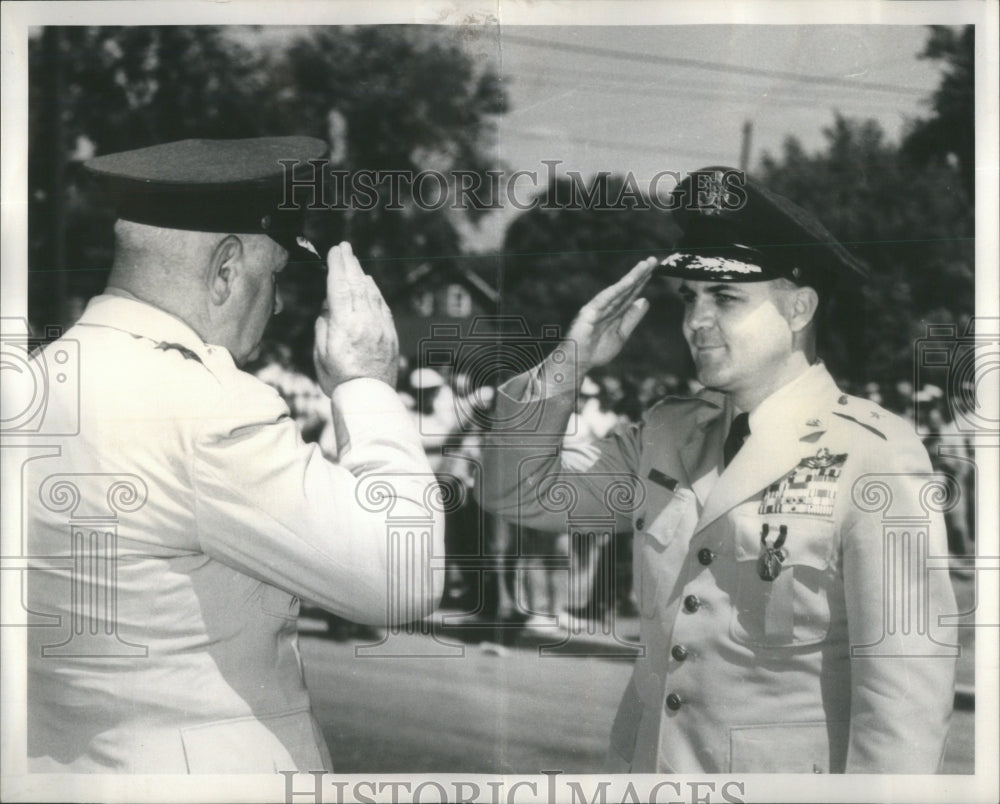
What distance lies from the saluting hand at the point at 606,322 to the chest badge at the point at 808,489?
75cm

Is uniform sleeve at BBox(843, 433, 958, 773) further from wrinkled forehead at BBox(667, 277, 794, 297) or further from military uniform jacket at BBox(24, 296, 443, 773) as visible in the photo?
military uniform jacket at BBox(24, 296, 443, 773)

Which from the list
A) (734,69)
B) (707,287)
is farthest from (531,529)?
(734,69)

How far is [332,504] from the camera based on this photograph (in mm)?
4352

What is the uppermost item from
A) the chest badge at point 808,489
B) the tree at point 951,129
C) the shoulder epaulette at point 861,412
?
the tree at point 951,129

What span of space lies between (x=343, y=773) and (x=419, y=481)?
3.59ft

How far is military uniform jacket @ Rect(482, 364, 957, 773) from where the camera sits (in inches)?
171

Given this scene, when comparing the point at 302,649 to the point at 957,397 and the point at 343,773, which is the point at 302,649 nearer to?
the point at 343,773

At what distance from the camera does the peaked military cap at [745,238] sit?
4477 millimetres

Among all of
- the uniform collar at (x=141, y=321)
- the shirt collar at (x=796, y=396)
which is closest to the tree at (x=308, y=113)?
the uniform collar at (x=141, y=321)

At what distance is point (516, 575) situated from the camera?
4.48 meters

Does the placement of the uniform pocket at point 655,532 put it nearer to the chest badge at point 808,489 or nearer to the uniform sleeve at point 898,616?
the chest badge at point 808,489

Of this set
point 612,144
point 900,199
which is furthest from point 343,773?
point 900,199

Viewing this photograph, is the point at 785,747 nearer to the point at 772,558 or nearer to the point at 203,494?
the point at 772,558

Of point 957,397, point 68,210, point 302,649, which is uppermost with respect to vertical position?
point 68,210
